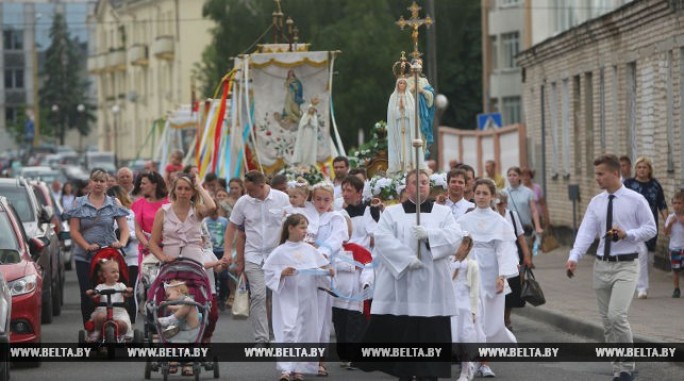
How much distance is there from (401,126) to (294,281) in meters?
6.33

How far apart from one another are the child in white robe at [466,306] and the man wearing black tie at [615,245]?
0.87 m

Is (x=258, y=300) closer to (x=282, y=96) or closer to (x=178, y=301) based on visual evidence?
(x=178, y=301)

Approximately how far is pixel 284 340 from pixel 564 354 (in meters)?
3.25

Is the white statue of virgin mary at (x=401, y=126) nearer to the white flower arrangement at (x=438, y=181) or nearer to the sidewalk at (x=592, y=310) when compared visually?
the sidewalk at (x=592, y=310)

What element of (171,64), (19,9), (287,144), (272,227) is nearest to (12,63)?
(19,9)

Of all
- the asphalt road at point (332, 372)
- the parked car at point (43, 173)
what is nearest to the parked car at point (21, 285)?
the asphalt road at point (332, 372)

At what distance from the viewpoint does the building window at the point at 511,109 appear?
2648 inches

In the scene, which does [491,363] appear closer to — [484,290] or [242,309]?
[484,290]

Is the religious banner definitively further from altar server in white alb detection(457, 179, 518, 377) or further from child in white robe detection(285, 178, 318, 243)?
altar server in white alb detection(457, 179, 518, 377)

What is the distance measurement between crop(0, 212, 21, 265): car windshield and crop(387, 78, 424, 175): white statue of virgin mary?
529cm

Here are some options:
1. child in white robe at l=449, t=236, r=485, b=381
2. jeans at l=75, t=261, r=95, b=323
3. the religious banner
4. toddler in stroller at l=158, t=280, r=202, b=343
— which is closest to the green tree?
the religious banner

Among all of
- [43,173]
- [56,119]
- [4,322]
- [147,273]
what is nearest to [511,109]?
[43,173]

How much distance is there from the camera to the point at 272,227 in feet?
53.3

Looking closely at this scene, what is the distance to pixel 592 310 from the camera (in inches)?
778
